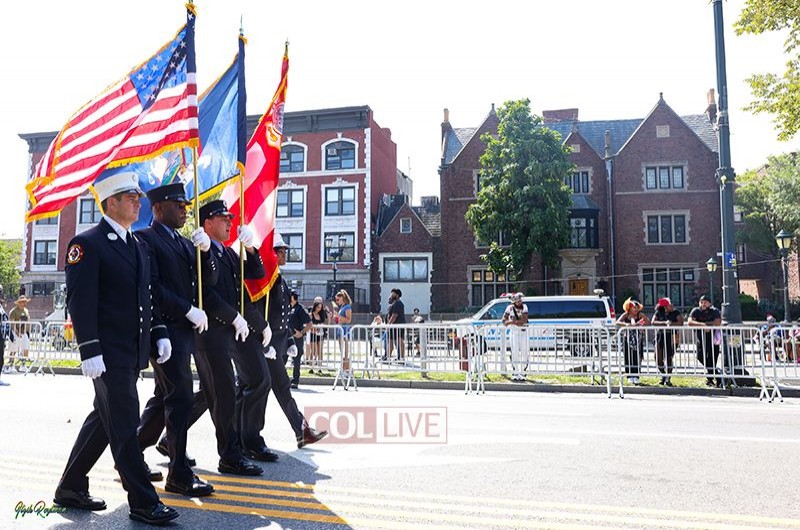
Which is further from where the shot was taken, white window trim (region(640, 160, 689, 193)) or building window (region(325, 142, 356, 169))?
building window (region(325, 142, 356, 169))

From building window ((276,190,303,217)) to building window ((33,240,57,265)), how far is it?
Result: 1821 cm

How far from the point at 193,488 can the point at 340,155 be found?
39640 mm

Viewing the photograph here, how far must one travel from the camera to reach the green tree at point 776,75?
43.1 ft

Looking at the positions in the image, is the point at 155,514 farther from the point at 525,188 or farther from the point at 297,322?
the point at 525,188

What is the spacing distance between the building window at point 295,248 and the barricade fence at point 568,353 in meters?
29.3

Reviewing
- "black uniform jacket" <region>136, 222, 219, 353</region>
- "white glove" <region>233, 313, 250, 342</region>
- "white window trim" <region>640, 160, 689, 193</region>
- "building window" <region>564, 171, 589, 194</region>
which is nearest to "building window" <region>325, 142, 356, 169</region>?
"building window" <region>564, 171, 589, 194</region>

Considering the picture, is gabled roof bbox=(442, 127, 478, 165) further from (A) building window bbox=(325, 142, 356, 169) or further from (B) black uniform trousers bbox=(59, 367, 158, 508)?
(B) black uniform trousers bbox=(59, 367, 158, 508)

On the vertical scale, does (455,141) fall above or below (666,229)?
above

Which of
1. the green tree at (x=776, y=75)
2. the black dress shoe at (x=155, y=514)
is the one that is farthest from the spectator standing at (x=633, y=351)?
the black dress shoe at (x=155, y=514)

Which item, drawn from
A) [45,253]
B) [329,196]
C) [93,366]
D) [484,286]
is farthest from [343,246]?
[93,366]

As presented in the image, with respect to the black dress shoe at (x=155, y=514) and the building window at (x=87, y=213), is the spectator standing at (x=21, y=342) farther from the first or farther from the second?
the building window at (x=87, y=213)

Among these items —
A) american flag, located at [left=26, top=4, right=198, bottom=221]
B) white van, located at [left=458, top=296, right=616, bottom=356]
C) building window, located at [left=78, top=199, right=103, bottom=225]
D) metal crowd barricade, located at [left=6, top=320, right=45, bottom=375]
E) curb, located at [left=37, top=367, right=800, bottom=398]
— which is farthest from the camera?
building window, located at [left=78, top=199, right=103, bottom=225]

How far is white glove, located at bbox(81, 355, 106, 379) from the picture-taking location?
3.92m

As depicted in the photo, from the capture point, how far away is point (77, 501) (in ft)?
14.2
